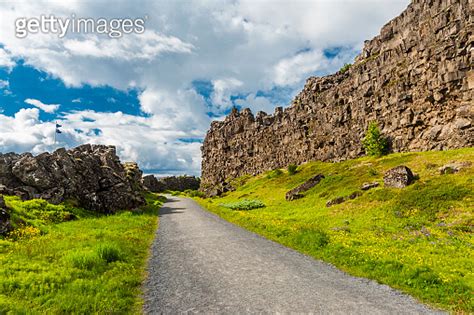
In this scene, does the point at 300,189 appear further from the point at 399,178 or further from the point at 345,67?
the point at 345,67

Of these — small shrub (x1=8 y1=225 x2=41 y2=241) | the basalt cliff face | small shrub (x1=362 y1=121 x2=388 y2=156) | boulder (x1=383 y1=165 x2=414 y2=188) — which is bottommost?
small shrub (x1=8 y1=225 x2=41 y2=241)

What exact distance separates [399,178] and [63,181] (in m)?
44.2

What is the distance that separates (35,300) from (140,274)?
4.61m

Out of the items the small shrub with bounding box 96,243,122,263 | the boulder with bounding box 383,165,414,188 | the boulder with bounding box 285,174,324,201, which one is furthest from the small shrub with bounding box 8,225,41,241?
the boulder with bounding box 285,174,324,201

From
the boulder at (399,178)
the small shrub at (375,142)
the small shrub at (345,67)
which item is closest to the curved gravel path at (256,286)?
the boulder at (399,178)

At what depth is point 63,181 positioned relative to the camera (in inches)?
1357

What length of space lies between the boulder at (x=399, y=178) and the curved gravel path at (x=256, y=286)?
26472 millimetres

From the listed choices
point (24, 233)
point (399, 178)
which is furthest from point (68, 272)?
point (399, 178)

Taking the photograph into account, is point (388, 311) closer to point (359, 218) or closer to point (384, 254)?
point (384, 254)

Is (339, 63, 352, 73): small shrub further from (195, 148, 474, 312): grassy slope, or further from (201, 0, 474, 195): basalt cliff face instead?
(195, 148, 474, 312): grassy slope

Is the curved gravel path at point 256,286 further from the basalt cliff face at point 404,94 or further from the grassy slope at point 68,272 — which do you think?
the basalt cliff face at point 404,94

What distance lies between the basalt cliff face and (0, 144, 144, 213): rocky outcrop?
64517 mm

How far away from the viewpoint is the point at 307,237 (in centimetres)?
1972

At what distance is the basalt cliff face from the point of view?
68.1 metres
